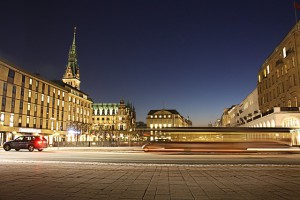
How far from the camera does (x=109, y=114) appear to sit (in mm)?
188375

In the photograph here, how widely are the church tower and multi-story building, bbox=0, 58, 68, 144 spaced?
7607cm

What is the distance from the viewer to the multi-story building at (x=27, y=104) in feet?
220

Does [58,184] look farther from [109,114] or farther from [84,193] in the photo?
[109,114]

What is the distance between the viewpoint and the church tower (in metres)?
172

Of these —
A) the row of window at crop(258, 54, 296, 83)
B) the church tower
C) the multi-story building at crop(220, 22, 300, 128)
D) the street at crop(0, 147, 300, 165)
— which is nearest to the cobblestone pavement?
the street at crop(0, 147, 300, 165)

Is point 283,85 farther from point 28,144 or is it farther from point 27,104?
point 27,104

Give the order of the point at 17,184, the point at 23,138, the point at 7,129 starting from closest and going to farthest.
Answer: the point at 17,184 < the point at 23,138 < the point at 7,129

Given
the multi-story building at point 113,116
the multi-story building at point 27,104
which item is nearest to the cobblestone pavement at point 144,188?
the multi-story building at point 27,104

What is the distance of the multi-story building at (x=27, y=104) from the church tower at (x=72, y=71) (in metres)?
76.1

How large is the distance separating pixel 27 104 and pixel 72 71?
10242 centimetres

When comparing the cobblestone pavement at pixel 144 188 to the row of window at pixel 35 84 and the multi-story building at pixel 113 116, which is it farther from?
the multi-story building at pixel 113 116

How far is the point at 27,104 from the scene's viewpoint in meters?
76.2

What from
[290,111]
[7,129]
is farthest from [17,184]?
[7,129]

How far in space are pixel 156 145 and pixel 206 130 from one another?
6.70 m
